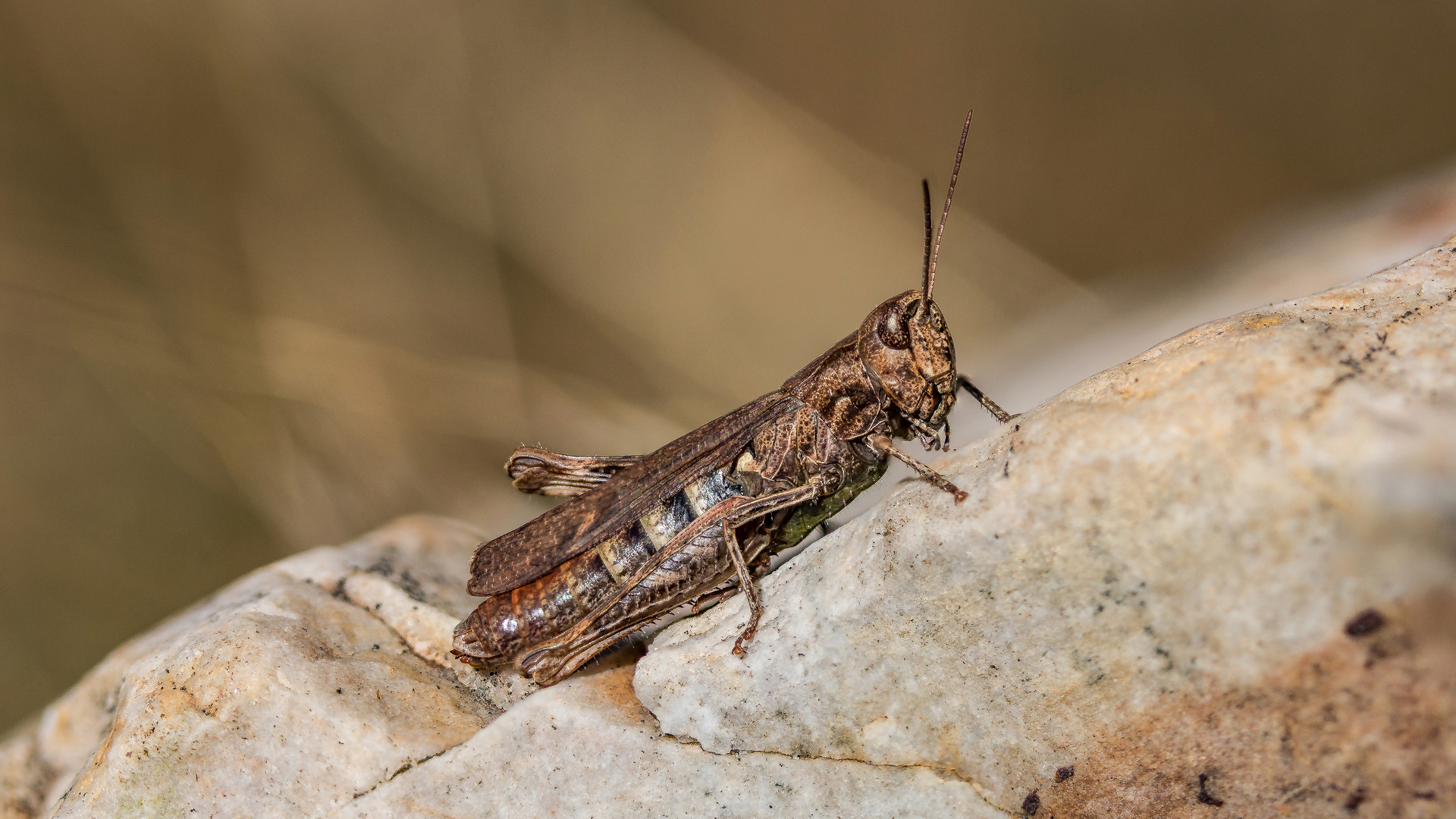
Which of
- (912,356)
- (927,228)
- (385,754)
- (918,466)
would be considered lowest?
(385,754)

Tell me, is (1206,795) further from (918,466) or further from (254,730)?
(254,730)

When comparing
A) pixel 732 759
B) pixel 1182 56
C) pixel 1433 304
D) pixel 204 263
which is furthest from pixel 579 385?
pixel 1433 304

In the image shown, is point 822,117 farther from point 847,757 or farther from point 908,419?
point 847,757

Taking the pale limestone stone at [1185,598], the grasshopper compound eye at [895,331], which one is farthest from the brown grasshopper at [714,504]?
the pale limestone stone at [1185,598]

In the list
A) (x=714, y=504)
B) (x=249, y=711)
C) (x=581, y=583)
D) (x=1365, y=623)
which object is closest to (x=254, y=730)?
(x=249, y=711)

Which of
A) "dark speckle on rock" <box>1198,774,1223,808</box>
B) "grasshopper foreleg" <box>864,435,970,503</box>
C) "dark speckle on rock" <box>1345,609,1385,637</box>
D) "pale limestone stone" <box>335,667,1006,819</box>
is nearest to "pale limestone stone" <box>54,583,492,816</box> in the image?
"pale limestone stone" <box>335,667,1006,819</box>

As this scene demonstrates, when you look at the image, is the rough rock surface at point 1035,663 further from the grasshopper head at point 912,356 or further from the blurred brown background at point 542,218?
the blurred brown background at point 542,218

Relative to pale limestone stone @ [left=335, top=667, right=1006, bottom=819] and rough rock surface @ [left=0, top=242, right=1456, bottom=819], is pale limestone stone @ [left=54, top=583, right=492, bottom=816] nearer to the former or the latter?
rough rock surface @ [left=0, top=242, right=1456, bottom=819]
